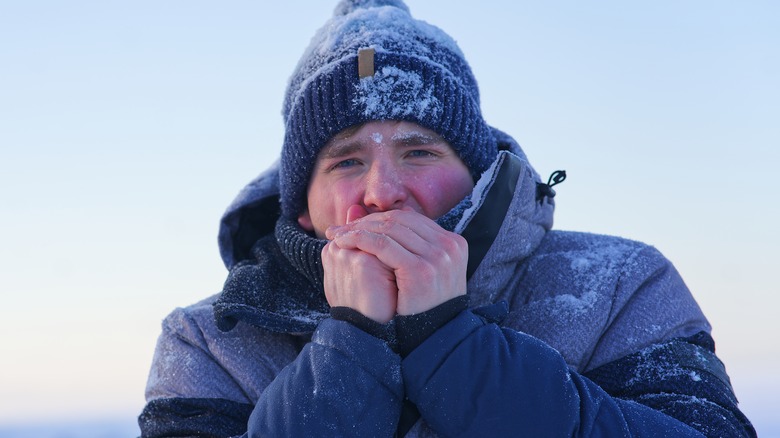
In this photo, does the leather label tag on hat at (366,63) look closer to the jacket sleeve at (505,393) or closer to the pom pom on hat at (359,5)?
the pom pom on hat at (359,5)

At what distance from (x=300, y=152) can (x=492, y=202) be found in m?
0.74

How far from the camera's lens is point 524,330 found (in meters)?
2.33

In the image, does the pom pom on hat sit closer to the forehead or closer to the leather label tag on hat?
the leather label tag on hat

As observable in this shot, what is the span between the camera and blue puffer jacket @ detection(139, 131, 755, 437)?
5.89 ft

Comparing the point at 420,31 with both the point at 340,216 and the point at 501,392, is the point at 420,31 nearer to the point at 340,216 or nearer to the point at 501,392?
the point at 340,216

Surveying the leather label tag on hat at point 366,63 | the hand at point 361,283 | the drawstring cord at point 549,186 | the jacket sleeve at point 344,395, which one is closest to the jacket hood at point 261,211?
the drawstring cord at point 549,186

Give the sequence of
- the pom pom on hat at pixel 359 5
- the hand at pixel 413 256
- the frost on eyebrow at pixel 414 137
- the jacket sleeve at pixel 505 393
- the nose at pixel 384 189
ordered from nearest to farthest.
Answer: the jacket sleeve at pixel 505 393 < the hand at pixel 413 256 < the nose at pixel 384 189 < the frost on eyebrow at pixel 414 137 < the pom pom on hat at pixel 359 5

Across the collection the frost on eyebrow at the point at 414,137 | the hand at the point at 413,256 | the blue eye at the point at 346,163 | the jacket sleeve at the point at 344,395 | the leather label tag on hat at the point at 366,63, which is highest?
the leather label tag on hat at the point at 366,63

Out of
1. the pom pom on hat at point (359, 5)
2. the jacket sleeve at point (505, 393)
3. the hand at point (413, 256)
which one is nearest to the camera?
the jacket sleeve at point (505, 393)

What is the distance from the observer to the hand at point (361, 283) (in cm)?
194

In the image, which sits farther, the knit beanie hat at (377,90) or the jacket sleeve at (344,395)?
the knit beanie hat at (377,90)

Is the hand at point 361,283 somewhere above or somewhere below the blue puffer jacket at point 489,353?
above

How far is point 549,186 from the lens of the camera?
264 cm

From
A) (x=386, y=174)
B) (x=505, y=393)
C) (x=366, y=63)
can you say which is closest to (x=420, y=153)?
(x=386, y=174)
